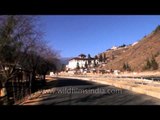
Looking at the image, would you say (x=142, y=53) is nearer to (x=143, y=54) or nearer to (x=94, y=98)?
(x=143, y=54)

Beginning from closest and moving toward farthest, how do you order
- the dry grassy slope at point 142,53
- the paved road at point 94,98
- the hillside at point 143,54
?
1. the paved road at point 94,98
2. the hillside at point 143,54
3. the dry grassy slope at point 142,53

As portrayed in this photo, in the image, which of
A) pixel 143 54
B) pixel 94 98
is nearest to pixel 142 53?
pixel 143 54

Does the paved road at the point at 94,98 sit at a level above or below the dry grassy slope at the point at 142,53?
below

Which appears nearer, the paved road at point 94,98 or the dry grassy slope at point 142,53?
the paved road at point 94,98

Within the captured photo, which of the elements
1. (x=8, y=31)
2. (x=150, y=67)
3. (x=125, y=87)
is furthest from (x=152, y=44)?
(x=8, y=31)

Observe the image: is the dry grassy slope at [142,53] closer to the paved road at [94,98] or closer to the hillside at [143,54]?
the hillside at [143,54]

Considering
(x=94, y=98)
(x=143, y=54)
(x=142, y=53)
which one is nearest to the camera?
(x=94, y=98)

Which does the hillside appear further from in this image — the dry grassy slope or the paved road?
the paved road

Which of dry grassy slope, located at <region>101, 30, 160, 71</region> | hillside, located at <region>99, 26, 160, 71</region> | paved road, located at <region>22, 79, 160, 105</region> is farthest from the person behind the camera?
dry grassy slope, located at <region>101, 30, 160, 71</region>

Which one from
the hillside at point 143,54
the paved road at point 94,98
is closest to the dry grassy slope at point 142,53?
the hillside at point 143,54


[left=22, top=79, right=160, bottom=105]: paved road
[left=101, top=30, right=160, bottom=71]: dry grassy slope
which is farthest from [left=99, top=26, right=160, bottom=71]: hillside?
[left=22, top=79, right=160, bottom=105]: paved road

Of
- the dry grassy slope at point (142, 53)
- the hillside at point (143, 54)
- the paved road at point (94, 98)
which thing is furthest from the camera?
the dry grassy slope at point (142, 53)
